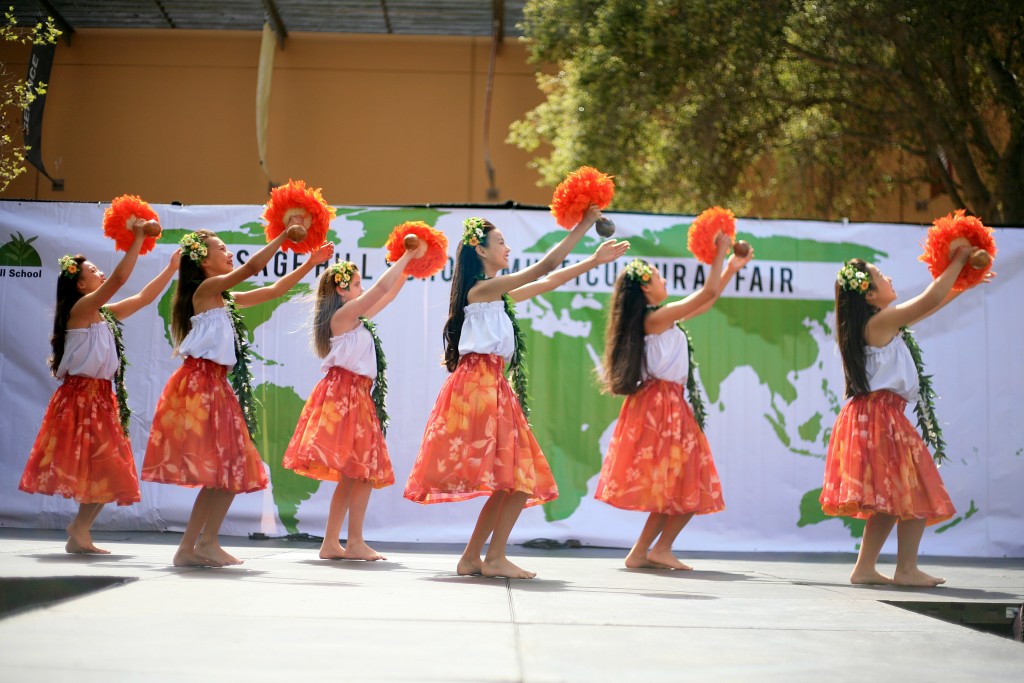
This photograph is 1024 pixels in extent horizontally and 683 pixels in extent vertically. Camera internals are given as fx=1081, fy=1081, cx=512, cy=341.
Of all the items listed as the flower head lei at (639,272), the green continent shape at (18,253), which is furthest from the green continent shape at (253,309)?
the flower head lei at (639,272)

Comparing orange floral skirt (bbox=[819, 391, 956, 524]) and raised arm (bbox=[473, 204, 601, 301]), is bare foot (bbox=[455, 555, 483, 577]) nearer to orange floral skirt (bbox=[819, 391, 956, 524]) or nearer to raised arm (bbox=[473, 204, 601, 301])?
raised arm (bbox=[473, 204, 601, 301])

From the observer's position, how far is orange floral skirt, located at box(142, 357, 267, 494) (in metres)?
4.31

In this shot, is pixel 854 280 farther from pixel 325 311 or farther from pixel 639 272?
pixel 325 311

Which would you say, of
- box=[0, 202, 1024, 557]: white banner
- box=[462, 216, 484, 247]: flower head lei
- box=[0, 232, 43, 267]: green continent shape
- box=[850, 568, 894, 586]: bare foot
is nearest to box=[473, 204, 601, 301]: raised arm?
box=[462, 216, 484, 247]: flower head lei

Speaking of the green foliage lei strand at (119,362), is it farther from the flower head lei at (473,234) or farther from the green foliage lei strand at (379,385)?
the flower head lei at (473,234)

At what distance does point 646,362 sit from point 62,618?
10.4 ft

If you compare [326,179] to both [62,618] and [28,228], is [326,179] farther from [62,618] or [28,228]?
[62,618]

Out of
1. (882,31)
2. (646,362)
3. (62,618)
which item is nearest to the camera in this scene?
(62,618)

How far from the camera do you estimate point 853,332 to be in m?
4.77

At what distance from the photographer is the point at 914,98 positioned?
8.77 m

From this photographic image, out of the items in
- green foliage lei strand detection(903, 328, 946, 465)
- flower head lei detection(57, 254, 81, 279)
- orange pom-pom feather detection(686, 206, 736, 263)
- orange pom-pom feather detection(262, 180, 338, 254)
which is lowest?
green foliage lei strand detection(903, 328, 946, 465)

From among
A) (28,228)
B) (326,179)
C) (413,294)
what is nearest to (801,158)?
(413,294)

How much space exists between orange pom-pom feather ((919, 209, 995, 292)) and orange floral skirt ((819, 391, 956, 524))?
64cm

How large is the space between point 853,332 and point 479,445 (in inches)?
71.2
